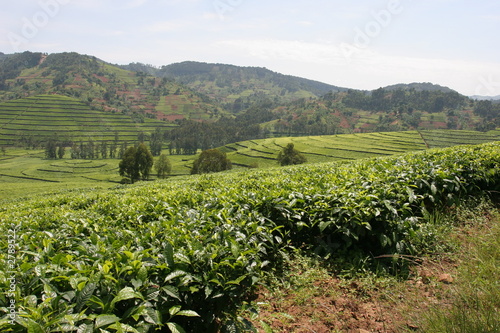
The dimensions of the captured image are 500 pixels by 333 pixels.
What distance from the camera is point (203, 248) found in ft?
10.7

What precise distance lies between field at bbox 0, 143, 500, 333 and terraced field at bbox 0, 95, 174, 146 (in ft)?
506

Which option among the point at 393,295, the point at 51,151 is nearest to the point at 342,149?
the point at 393,295

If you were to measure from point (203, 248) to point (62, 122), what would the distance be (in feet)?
602

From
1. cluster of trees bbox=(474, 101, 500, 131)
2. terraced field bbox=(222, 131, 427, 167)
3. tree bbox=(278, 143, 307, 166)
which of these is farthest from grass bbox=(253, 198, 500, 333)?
cluster of trees bbox=(474, 101, 500, 131)

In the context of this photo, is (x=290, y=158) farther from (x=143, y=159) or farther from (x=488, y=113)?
(x=488, y=113)

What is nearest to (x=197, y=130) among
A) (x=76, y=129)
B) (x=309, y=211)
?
(x=76, y=129)

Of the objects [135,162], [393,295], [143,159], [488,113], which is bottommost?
[135,162]

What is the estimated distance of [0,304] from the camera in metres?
2.35

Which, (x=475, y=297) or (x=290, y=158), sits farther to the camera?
(x=290, y=158)

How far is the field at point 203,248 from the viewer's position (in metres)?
2.40

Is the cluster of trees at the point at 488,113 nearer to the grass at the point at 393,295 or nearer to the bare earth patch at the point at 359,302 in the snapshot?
the grass at the point at 393,295

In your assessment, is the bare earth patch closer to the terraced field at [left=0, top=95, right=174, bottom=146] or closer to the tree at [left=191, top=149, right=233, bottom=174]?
the tree at [left=191, top=149, right=233, bottom=174]

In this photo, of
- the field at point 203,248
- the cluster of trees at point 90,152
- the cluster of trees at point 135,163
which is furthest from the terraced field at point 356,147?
the field at point 203,248

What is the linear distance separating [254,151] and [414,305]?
92.6m
